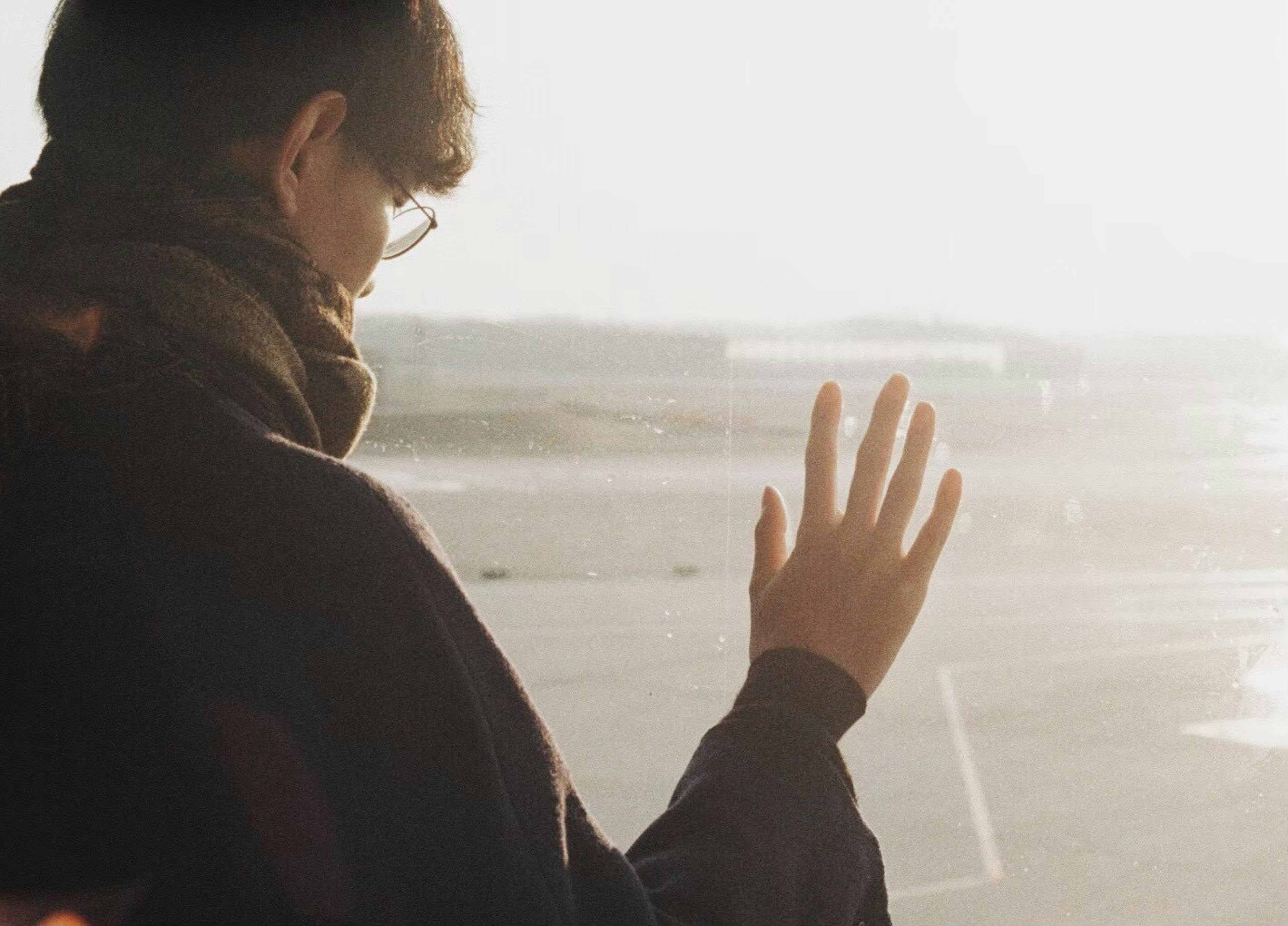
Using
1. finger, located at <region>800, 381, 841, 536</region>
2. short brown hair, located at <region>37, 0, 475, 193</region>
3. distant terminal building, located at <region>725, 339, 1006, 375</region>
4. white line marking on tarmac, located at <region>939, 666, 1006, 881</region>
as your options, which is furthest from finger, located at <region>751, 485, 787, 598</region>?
white line marking on tarmac, located at <region>939, 666, 1006, 881</region>

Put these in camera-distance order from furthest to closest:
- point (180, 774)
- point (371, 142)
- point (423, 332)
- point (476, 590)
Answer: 1. point (476, 590)
2. point (423, 332)
3. point (371, 142)
4. point (180, 774)

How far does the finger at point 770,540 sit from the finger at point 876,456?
0.08 m

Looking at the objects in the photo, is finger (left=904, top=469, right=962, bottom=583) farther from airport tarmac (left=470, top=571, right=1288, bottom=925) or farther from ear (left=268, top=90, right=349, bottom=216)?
airport tarmac (left=470, top=571, right=1288, bottom=925)

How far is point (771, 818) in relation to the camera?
89 centimetres

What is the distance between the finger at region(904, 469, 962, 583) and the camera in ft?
3.11

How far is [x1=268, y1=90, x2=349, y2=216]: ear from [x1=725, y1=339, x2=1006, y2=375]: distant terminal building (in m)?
0.86

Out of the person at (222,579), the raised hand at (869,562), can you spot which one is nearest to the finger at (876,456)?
the raised hand at (869,562)

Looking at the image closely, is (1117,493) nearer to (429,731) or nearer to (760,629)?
(760,629)

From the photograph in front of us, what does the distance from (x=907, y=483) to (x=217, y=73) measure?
0.54 meters

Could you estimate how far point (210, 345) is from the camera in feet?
2.46

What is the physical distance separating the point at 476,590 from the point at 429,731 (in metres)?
1.16

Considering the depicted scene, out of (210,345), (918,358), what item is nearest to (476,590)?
(918,358)

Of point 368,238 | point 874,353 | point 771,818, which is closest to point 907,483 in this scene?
point 771,818

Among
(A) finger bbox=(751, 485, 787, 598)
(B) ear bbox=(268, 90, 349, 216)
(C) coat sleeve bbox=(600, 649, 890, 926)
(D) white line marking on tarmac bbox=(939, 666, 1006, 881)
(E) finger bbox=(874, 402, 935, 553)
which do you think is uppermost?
(B) ear bbox=(268, 90, 349, 216)
